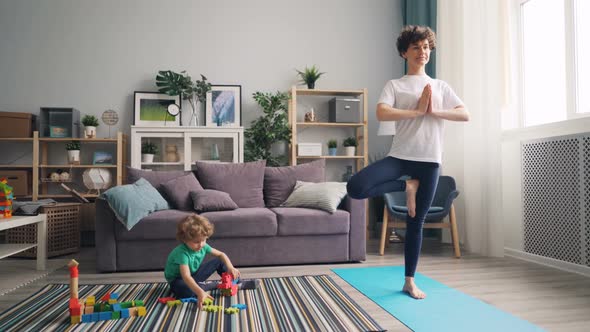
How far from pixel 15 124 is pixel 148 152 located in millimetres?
1354

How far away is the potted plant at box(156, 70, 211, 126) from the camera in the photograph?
461 centimetres

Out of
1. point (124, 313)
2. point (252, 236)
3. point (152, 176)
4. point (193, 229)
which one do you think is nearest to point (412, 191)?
point (193, 229)

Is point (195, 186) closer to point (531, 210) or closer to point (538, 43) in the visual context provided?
point (531, 210)

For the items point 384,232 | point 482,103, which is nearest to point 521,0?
point 482,103

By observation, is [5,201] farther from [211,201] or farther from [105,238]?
[211,201]

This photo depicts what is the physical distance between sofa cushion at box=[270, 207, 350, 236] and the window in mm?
1898

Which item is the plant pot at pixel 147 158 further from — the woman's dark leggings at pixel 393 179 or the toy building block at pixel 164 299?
the woman's dark leggings at pixel 393 179

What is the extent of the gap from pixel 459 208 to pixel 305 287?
219 centimetres

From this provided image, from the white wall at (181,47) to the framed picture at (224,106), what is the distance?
106 millimetres

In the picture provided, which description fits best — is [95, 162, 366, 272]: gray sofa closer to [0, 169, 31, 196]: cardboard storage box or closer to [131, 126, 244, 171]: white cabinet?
[131, 126, 244, 171]: white cabinet

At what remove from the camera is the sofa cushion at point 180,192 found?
11.1ft

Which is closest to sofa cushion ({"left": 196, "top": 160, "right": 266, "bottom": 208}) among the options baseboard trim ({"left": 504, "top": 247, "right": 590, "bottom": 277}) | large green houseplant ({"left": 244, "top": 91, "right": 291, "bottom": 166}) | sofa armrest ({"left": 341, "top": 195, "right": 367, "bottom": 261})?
sofa armrest ({"left": 341, "top": 195, "right": 367, "bottom": 261})

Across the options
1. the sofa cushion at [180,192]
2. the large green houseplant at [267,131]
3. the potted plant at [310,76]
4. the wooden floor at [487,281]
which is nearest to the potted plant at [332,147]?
the large green houseplant at [267,131]

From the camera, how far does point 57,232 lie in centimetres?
364
